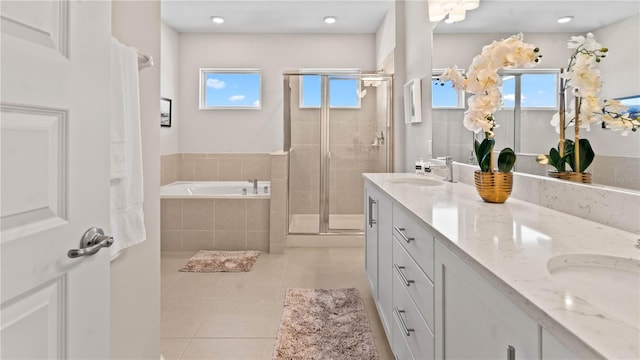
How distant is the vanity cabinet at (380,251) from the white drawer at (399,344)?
0.10 m

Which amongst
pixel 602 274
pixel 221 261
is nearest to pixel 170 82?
pixel 221 261

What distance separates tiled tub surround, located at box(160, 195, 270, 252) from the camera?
145 inches

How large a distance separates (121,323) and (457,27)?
2.40 metres

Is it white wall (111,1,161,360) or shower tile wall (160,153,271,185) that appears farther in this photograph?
shower tile wall (160,153,271,185)

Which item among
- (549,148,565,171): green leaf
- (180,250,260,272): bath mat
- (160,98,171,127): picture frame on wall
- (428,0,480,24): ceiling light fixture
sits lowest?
(180,250,260,272): bath mat

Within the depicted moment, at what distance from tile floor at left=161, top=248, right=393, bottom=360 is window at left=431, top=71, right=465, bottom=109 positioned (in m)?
1.49

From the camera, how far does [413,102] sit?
3.24 metres

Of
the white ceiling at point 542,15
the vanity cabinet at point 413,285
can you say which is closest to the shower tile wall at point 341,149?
the white ceiling at point 542,15

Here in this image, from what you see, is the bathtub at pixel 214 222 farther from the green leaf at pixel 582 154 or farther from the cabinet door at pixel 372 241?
the green leaf at pixel 582 154

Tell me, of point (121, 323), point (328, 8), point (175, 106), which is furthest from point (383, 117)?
point (121, 323)

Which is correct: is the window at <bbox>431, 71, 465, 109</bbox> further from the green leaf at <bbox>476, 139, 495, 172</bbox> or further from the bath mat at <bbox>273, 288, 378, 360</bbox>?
the bath mat at <bbox>273, 288, 378, 360</bbox>

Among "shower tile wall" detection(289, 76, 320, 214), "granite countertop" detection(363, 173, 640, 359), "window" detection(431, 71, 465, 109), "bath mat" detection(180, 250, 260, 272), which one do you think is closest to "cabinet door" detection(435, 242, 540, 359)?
"granite countertop" detection(363, 173, 640, 359)

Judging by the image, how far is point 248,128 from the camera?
505cm

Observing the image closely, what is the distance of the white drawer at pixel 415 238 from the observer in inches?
45.6
